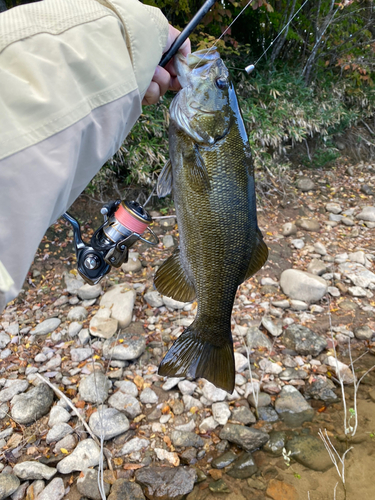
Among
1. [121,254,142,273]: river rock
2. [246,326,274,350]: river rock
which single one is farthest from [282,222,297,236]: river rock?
[121,254,142,273]: river rock

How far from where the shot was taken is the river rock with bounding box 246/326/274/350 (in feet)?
10.9

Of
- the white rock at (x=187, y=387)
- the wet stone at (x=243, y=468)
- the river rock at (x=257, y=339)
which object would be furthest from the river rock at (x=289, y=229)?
the wet stone at (x=243, y=468)

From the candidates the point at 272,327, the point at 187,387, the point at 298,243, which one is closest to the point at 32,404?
the point at 187,387

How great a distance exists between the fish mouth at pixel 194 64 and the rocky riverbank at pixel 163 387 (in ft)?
6.94

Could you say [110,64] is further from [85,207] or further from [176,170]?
[85,207]

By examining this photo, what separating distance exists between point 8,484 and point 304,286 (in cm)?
324

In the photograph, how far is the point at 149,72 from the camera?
1.35 m

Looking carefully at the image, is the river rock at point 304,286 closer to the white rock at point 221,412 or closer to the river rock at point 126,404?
the white rock at point 221,412

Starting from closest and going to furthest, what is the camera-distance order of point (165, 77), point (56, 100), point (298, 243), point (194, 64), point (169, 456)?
point (56, 100), point (194, 64), point (165, 77), point (169, 456), point (298, 243)

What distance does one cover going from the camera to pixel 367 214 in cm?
548

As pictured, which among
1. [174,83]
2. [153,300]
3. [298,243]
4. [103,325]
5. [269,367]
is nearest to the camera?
[174,83]

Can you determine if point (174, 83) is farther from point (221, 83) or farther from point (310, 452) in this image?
point (310, 452)

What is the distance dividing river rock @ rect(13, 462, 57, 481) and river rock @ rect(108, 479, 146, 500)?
42cm

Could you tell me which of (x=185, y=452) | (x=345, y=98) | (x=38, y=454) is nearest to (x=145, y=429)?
(x=185, y=452)
